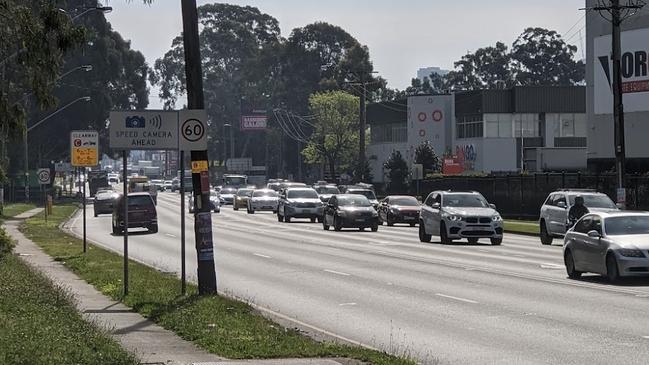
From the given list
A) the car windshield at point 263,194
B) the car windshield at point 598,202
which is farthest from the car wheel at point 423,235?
the car windshield at point 263,194

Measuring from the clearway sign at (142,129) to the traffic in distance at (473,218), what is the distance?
344 inches

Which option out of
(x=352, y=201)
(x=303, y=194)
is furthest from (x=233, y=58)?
(x=352, y=201)

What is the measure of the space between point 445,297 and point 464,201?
18.5 metres

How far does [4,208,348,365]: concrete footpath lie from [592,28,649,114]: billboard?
4181 centimetres

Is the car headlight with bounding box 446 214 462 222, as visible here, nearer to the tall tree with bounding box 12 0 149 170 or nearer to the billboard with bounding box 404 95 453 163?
the billboard with bounding box 404 95 453 163

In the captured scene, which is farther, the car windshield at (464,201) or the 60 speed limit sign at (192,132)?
the car windshield at (464,201)

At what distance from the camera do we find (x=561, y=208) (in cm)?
3716

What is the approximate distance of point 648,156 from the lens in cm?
6056

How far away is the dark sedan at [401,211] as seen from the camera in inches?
2144

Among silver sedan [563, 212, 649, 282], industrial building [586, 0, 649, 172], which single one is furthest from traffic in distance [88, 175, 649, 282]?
industrial building [586, 0, 649, 172]

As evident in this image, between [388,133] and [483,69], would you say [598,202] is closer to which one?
[388,133]

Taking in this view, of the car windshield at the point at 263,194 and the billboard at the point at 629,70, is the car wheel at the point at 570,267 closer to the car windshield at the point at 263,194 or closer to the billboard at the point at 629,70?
the billboard at the point at 629,70

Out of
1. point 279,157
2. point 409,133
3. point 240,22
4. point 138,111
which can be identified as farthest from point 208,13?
point 138,111

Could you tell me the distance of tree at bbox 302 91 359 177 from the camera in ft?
365
